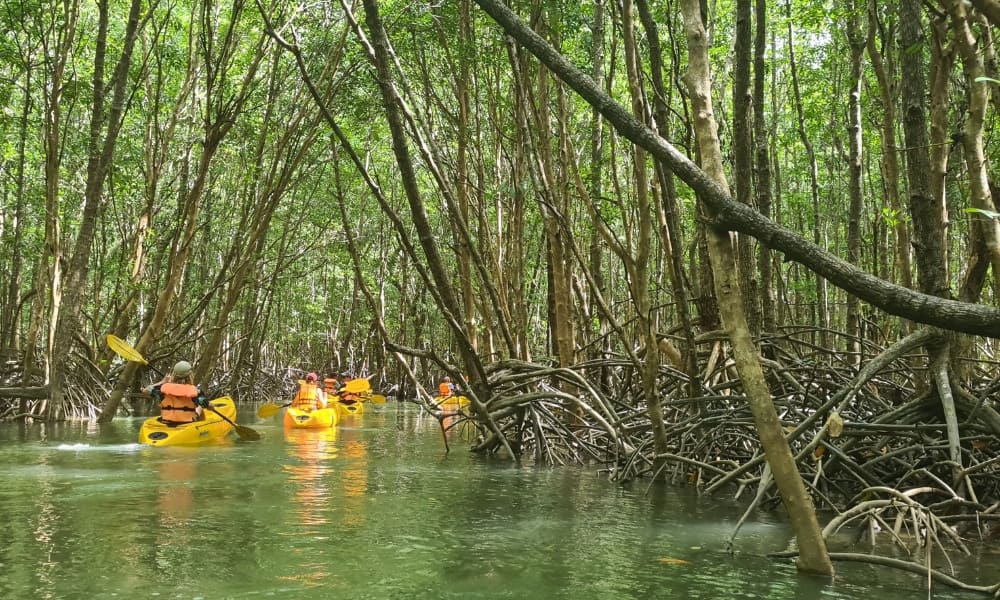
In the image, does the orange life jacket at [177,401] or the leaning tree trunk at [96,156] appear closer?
the orange life jacket at [177,401]

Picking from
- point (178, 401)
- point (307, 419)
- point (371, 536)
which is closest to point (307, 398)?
point (307, 419)

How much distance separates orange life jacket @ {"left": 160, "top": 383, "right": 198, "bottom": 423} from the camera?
9.91 meters

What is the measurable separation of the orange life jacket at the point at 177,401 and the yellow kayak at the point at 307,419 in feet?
9.68

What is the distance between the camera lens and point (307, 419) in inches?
511

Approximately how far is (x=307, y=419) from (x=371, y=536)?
845 centimetres

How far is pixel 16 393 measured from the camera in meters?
11.5

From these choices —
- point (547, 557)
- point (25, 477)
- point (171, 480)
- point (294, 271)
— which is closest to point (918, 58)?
point (547, 557)

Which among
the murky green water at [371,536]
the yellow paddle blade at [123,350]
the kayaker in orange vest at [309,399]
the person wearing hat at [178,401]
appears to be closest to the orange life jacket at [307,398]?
the kayaker in orange vest at [309,399]

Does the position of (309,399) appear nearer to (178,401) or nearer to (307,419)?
(307,419)

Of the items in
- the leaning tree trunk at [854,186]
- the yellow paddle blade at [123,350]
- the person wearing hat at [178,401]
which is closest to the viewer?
the leaning tree trunk at [854,186]

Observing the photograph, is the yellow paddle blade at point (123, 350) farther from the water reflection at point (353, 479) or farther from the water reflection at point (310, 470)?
the water reflection at point (353, 479)

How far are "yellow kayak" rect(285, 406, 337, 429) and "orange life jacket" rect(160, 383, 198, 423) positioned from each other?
9.68 feet

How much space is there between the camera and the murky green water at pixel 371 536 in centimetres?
375

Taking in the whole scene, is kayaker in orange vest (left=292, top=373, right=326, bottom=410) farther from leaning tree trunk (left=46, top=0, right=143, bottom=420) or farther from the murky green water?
the murky green water
